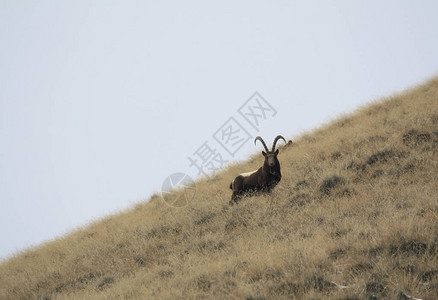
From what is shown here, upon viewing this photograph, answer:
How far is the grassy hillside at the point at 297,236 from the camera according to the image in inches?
236

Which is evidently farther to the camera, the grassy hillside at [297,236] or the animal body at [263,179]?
the animal body at [263,179]

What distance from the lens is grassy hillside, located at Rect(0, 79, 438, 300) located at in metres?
5.99

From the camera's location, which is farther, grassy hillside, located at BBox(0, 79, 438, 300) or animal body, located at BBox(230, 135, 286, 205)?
animal body, located at BBox(230, 135, 286, 205)

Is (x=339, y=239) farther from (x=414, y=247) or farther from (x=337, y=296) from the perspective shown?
(x=337, y=296)

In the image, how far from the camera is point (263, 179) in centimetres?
1162

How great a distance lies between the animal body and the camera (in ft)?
37.6

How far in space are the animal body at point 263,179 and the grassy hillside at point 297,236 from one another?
1.58ft

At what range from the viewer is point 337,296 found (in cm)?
538

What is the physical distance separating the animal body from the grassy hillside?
48 cm

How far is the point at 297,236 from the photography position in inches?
311

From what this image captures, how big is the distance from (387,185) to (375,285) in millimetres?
4569

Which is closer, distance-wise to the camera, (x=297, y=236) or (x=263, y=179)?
(x=297, y=236)

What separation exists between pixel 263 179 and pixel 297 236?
3814mm

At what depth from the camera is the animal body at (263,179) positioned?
37.6 ft
